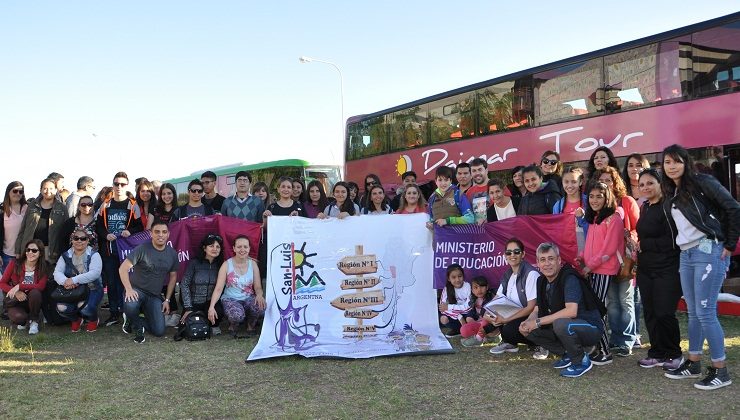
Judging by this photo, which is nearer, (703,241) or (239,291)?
(703,241)

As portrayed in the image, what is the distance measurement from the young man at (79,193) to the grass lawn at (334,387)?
2592mm

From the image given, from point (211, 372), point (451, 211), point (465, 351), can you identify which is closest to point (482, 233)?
point (451, 211)

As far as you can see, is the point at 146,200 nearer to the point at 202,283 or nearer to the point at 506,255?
the point at 202,283

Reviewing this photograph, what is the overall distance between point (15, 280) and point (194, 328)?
2.76m

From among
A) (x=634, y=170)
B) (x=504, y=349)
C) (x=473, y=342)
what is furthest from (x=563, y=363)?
(x=634, y=170)

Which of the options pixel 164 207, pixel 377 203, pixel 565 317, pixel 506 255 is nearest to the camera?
pixel 565 317

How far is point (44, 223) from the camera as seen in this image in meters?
7.66

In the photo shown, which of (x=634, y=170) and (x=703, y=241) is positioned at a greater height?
(x=634, y=170)

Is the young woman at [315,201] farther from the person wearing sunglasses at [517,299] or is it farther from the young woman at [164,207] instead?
the person wearing sunglasses at [517,299]

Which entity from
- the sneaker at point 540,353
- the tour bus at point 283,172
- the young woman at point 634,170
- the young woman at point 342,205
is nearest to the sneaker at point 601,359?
the sneaker at point 540,353

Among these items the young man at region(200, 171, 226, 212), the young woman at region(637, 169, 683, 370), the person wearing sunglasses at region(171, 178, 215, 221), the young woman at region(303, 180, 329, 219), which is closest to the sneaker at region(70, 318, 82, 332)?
the person wearing sunglasses at region(171, 178, 215, 221)

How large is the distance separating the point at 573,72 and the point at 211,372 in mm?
8353

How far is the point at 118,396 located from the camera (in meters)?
4.53

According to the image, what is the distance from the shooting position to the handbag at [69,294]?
7164mm
